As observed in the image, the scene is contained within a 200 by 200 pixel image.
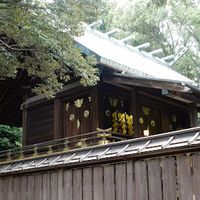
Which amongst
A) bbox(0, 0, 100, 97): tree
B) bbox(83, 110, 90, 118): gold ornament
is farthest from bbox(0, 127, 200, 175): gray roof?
bbox(83, 110, 90, 118): gold ornament

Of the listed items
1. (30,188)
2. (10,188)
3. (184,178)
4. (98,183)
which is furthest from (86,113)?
(184,178)

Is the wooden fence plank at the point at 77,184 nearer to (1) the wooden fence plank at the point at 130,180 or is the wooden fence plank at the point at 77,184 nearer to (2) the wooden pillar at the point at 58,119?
(1) the wooden fence plank at the point at 130,180

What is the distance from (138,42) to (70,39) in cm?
1861

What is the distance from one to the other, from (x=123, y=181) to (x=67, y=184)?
1.60 metres

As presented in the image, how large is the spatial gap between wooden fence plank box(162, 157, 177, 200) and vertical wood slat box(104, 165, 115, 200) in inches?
46.3

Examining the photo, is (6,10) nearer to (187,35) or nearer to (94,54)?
(94,54)

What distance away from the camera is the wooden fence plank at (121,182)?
22.6 ft

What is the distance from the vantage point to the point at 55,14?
8.10 metres

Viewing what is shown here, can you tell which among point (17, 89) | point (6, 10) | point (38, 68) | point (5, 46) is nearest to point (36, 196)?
point (38, 68)

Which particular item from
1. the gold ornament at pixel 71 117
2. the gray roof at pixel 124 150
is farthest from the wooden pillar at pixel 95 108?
the gray roof at pixel 124 150

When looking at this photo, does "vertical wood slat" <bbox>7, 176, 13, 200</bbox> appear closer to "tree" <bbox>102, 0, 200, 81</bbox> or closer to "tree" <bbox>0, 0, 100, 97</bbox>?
"tree" <bbox>0, 0, 100, 97</bbox>

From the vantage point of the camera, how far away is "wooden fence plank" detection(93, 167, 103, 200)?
730cm

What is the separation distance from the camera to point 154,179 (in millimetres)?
6418

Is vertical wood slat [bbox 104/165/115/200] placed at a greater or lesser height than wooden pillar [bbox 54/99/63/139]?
lesser
